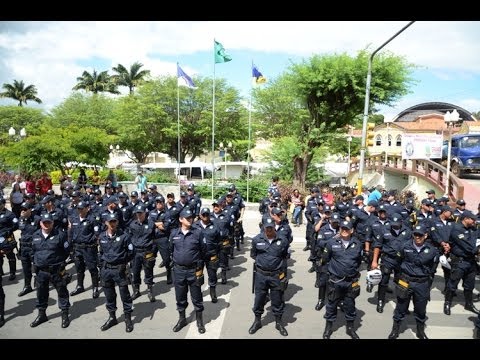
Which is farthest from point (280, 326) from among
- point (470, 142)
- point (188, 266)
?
point (470, 142)

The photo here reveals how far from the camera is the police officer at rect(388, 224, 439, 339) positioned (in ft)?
20.2

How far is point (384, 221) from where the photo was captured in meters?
8.77

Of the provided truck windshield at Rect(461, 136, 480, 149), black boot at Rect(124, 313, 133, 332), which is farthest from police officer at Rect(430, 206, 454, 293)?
truck windshield at Rect(461, 136, 480, 149)

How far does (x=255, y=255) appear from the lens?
6730mm

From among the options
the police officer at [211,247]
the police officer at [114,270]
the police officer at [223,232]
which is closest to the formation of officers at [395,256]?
the police officer at [211,247]

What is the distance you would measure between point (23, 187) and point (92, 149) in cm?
572

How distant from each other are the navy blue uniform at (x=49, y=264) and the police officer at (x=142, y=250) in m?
1.55

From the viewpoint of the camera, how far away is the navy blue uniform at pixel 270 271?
6473 mm

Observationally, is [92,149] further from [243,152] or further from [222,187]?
[243,152]

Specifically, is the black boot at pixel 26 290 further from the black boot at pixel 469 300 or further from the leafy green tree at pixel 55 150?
the leafy green tree at pixel 55 150

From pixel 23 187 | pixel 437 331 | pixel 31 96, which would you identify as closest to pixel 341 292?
pixel 437 331

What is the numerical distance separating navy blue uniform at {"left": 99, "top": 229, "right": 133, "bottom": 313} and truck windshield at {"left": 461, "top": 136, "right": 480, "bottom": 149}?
22.8 meters

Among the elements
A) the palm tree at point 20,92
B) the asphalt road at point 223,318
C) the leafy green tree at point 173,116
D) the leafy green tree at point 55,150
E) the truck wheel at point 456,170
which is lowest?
the asphalt road at point 223,318

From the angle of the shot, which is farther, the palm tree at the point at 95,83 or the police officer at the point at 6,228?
the palm tree at the point at 95,83
